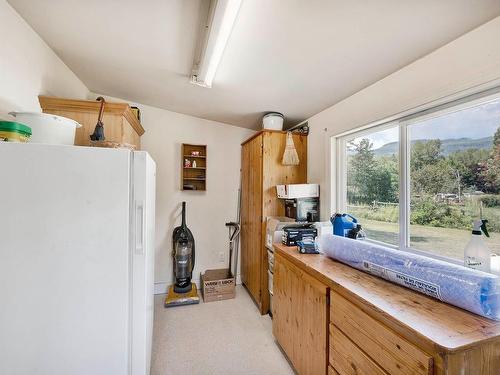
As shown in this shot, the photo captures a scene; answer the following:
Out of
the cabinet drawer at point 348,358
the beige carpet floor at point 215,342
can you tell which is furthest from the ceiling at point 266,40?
the beige carpet floor at point 215,342

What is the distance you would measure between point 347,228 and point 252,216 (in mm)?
1209

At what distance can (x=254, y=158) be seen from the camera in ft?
8.69

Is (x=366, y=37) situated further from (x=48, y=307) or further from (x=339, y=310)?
(x=48, y=307)

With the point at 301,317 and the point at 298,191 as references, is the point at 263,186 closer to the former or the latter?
the point at 298,191

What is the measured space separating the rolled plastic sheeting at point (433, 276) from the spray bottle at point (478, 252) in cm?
21

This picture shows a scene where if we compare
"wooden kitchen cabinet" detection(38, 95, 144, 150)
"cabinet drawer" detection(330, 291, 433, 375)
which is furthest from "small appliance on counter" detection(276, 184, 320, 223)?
"wooden kitchen cabinet" detection(38, 95, 144, 150)

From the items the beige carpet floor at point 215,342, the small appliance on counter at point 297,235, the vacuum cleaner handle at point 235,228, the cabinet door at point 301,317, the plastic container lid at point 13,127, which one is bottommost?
the beige carpet floor at point 215,342

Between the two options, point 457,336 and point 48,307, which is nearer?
point 457,336

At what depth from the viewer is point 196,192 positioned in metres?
3.11

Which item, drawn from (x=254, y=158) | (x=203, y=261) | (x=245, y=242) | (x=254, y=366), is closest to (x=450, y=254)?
(x=254, y=366)

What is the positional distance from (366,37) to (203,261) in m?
2.92

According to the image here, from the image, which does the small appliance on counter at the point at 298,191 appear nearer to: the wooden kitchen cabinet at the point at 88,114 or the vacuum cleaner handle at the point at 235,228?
the vacuum cleaner handle at the point at 235,228

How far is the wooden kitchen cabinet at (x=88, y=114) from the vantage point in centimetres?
178

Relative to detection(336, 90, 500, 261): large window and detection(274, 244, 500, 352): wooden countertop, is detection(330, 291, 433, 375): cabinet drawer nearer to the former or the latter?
detection(274, 244, 500, 352): wooden countertop
